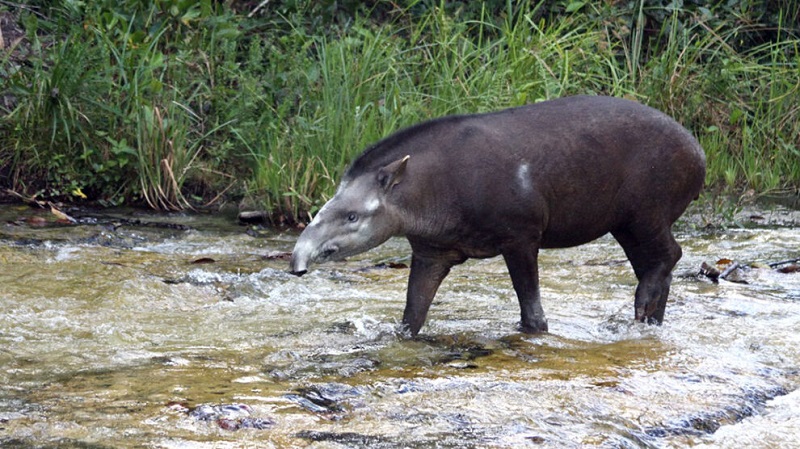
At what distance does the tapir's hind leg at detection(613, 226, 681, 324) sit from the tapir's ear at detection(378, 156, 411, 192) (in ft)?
4.33

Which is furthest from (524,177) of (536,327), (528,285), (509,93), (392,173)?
(509,93)

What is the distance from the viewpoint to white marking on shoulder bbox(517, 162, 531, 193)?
17.4 feet

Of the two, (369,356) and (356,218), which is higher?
(356,218)

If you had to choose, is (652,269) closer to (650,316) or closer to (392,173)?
(650,316)

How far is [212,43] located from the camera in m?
10.8

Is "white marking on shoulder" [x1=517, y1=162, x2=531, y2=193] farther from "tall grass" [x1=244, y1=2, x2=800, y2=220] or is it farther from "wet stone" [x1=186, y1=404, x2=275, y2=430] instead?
"tall grass" [x1=244, y1=2, x2=800, y2=220]

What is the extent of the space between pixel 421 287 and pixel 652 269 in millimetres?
1255

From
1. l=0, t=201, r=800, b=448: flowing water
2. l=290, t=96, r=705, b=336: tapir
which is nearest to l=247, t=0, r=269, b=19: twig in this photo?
l=0, t=201, r=800, b=448: flowing water

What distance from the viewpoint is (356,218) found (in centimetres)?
522

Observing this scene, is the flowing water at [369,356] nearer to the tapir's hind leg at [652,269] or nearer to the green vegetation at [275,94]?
the tapir's hind leg at [652,269]

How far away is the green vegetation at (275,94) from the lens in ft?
30.4

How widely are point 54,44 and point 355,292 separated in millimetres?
5343

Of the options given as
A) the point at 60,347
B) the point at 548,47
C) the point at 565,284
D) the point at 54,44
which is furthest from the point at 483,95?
the point at 60,347

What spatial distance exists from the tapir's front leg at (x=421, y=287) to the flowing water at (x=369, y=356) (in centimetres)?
10
